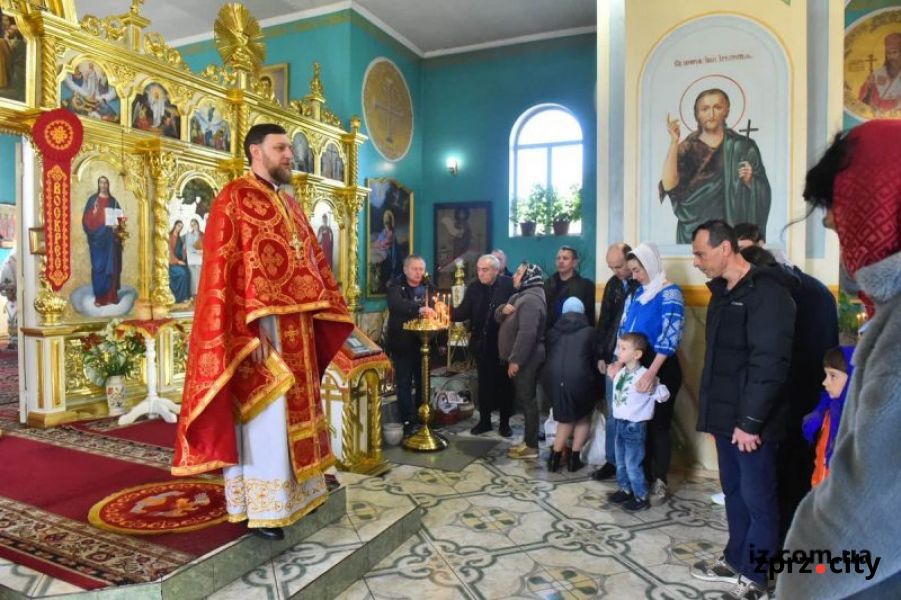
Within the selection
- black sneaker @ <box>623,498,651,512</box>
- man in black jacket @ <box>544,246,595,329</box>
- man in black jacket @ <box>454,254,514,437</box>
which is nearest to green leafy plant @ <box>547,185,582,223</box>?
man in black jacket @ <box>454,254,514,437</box>

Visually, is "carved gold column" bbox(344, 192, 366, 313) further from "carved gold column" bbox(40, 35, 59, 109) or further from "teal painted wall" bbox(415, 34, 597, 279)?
"carved gold column" bbox(40, 35, 59, 109)

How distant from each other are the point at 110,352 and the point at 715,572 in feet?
18.1

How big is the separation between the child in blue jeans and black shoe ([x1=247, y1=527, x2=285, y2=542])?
2366 millimetres

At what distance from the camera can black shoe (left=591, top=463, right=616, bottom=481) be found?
506cm

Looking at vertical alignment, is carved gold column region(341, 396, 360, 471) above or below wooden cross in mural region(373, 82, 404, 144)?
below

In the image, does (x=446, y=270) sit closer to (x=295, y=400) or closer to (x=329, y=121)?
(x=329, y=121)

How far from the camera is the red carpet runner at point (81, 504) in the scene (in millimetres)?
2896

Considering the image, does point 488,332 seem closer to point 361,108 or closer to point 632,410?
point 632,410

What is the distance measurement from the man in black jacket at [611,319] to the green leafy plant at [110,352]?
445 cm

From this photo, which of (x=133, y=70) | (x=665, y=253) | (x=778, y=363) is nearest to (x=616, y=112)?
(x=665, y=253)

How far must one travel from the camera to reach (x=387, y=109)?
11.1 m

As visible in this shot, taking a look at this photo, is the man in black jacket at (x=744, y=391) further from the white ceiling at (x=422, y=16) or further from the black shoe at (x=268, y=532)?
the white ceiling at (x=422, y=16)

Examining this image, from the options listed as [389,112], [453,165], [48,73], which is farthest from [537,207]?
[48,73]

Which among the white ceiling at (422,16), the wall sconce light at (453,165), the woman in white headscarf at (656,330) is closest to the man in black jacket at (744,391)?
the woman in white headscarf at (656,330)
